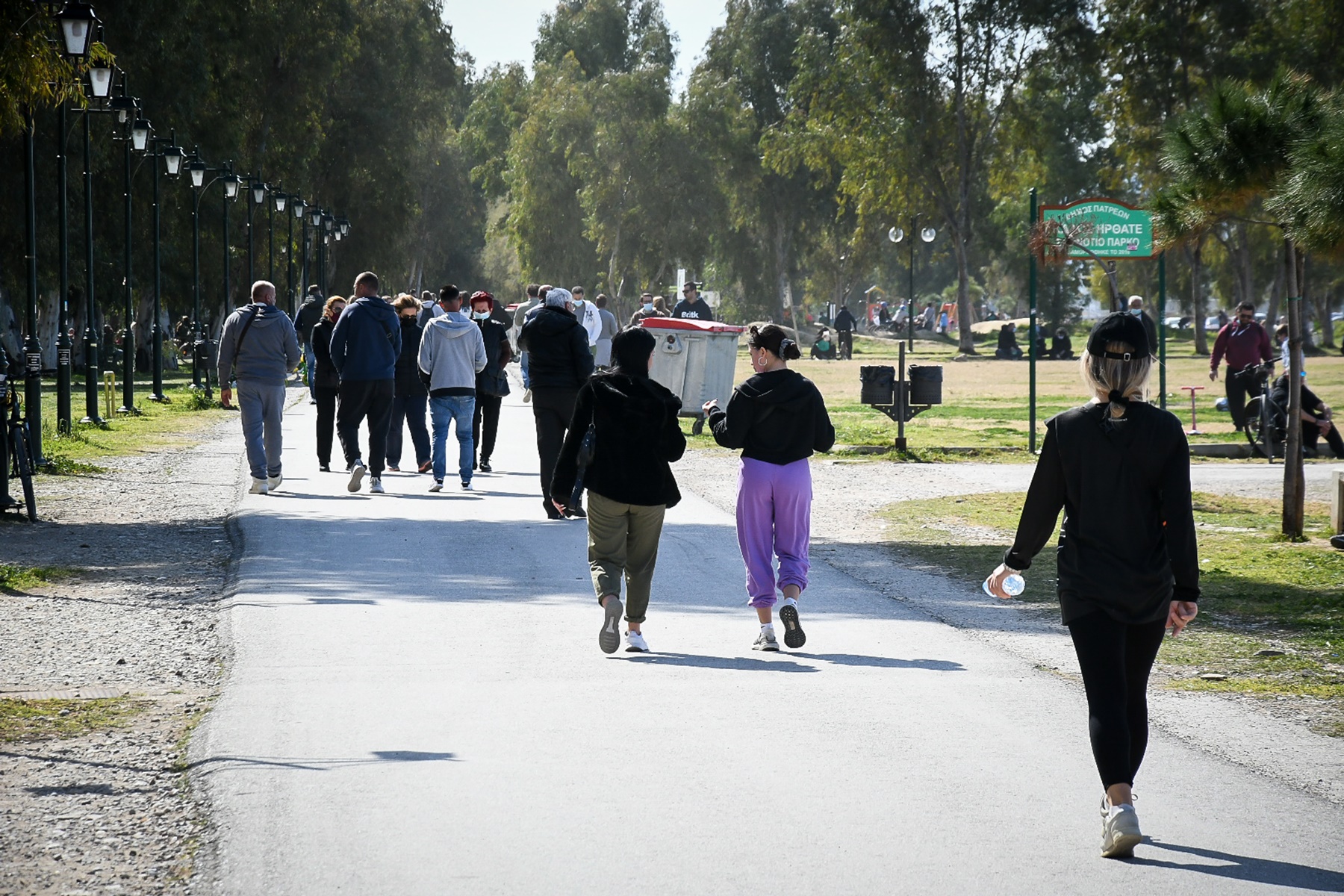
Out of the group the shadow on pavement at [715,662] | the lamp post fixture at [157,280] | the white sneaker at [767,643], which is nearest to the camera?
the shadow on pavement at [715,662]

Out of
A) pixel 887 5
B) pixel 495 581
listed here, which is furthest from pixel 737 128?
pixel 495 581

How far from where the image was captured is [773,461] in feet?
26.7

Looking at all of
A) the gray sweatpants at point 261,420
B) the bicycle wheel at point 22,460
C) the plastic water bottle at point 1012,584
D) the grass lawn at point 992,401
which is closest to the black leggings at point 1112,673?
the plastic water bottle at point 1012,584

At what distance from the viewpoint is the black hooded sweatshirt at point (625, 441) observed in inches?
311

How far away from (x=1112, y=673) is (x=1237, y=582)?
5.95 metres

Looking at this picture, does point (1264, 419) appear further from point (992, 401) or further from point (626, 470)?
point (992, 401)

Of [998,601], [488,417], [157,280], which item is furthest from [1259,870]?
[157,280]

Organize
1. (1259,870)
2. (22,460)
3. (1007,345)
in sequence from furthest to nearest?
(1007,345), (22,460), (1259,870)

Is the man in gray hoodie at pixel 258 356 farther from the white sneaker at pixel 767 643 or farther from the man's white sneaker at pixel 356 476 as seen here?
the white sneaker at pixel 767 643

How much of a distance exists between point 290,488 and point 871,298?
132542mm

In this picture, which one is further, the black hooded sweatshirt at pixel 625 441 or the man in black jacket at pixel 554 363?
the man in black jacket at pixel 554 363

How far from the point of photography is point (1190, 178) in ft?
40.6

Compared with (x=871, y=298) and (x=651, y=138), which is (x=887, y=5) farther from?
(x=871, y=298)

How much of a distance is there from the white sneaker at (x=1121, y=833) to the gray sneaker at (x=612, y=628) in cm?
331
